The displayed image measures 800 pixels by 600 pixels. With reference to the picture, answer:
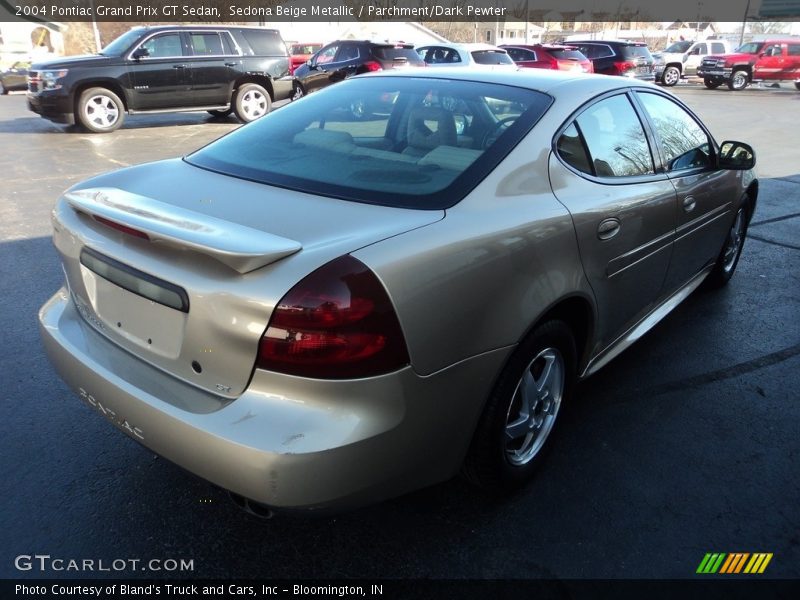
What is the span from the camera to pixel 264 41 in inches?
524

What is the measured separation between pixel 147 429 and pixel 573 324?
67.0 inches

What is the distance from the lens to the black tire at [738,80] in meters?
25.5

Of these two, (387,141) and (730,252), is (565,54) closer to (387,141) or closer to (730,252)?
(730,252)

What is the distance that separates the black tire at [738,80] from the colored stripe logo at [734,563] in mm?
27812

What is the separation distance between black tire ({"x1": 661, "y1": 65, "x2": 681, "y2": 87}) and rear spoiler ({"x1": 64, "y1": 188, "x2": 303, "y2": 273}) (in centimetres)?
2944

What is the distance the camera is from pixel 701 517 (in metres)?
2.45

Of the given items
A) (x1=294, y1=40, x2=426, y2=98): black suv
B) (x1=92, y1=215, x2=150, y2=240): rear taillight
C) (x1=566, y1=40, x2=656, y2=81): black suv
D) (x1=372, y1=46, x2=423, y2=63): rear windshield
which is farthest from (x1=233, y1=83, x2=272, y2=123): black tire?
(x1=566, y1=40, x2=656, y2=81): black suv

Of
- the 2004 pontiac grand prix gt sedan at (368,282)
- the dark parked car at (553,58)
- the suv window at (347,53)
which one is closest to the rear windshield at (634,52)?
the dark parked car at (553,58)

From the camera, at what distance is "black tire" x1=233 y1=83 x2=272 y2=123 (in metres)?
13.2

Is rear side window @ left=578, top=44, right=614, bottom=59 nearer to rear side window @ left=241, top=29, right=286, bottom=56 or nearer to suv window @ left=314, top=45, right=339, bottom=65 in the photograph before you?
suv window @ left=314, top=45, right=339, bottom=65

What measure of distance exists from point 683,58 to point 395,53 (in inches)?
756

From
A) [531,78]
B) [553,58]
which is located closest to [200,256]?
[531,78]

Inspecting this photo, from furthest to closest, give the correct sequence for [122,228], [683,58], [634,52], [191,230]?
[683,58] < [634,52] < [122,228] < [191,230]

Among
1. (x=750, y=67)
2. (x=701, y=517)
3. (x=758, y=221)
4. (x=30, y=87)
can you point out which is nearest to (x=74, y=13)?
(x=30, y=87)
